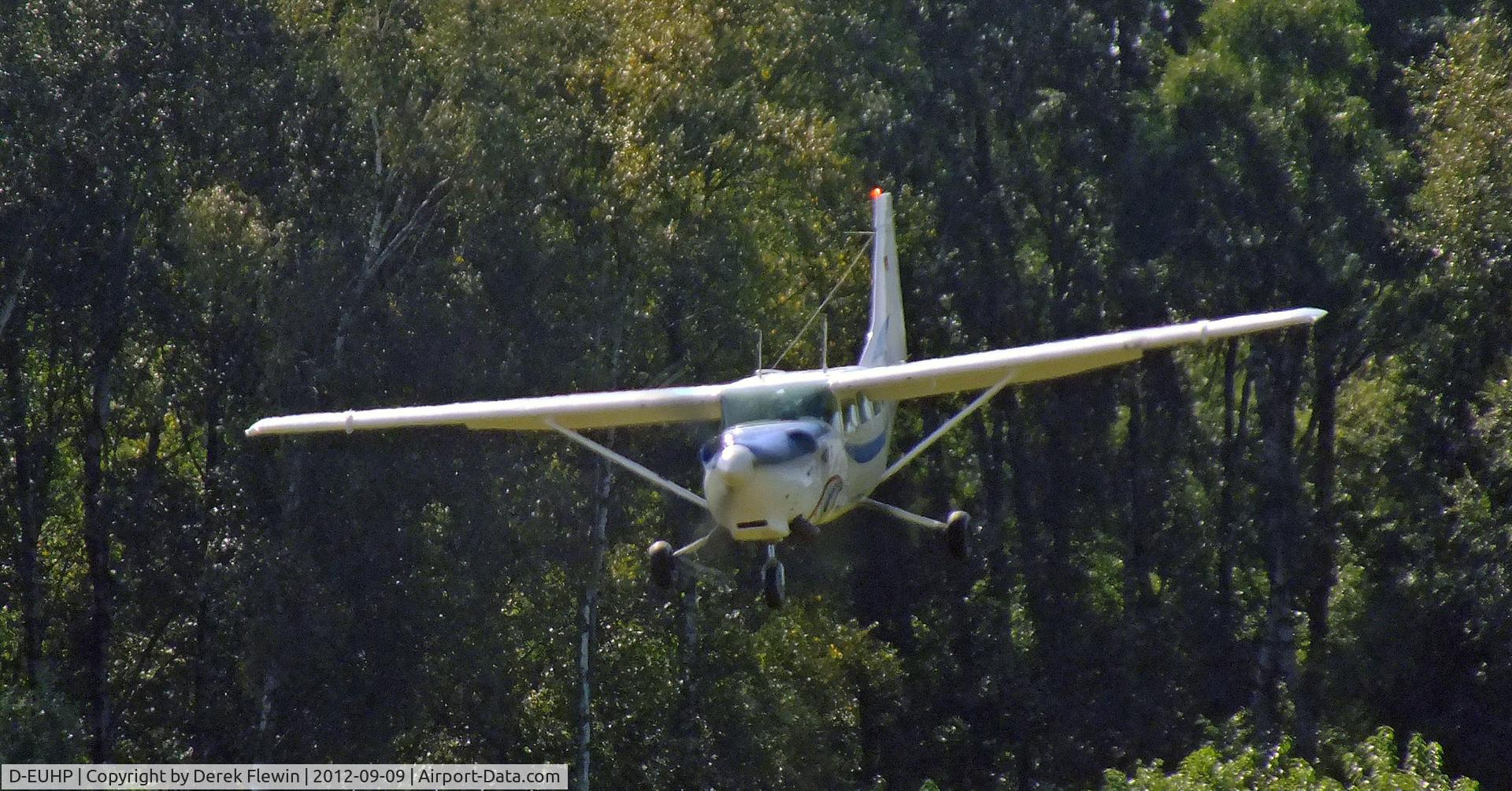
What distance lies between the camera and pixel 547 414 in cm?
1927

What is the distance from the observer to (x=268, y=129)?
2883 centimetres

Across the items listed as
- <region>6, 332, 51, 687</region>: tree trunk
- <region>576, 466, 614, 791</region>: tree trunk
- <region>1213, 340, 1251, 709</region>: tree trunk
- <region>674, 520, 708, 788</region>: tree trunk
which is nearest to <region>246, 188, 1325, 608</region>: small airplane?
<region>576, 466, 614, 791</region>: tree trunk

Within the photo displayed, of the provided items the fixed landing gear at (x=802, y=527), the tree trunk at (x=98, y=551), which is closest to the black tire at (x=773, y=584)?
the fixed landing gear at (x=802, y=527)

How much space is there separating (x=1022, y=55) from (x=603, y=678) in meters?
12.8

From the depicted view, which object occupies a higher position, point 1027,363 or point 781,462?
point 1027,363

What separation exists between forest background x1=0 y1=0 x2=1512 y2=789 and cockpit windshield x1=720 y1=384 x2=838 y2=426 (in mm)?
7622

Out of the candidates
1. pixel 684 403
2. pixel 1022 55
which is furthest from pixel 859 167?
pixel 684 403

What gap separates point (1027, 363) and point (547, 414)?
14.5 feet

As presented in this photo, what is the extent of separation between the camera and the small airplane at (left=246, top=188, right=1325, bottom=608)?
52.0ft

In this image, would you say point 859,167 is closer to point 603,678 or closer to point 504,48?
point 504,48

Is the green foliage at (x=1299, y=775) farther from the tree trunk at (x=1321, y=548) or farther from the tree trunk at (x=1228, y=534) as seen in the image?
the tree trunk at (x=1228, y=534)

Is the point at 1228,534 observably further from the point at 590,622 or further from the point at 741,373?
the point at 590,622

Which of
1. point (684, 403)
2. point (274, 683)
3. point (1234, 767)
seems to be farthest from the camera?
point (274, 683)

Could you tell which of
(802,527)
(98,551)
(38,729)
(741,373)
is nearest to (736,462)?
(802,527)
